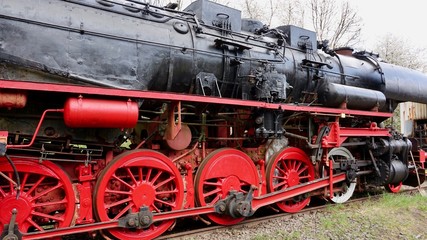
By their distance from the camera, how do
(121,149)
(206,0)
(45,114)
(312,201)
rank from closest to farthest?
(45,114) → (121,149) → (206,0) → (312,201)

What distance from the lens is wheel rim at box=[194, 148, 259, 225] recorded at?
4402 mm

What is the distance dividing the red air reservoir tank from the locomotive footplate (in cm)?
103

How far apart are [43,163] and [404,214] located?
547 centimetres

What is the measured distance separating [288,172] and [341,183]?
1.48 meters

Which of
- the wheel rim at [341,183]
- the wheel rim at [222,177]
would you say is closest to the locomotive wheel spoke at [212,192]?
the wheel rim at [222,177]

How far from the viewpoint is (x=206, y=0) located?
5262 mm

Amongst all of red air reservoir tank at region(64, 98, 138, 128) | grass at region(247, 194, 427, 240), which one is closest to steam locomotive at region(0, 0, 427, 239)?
red air reservoir tank at region(64, 98, 138, 128)

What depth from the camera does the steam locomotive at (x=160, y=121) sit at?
3.34 metres

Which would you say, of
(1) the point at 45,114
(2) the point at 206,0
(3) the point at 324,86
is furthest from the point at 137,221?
(3) the point at 324,86

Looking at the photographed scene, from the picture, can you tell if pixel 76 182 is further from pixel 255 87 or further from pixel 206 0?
pixel 206 0

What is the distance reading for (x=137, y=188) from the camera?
12.7ft

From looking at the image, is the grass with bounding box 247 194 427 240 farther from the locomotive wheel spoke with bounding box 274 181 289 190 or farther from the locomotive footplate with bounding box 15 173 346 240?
the locomotive wheel spoke with bounding box 274 181 289 190

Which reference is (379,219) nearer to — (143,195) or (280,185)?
(280,185)

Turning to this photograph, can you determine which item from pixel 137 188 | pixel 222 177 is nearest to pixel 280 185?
pixel 222 177
